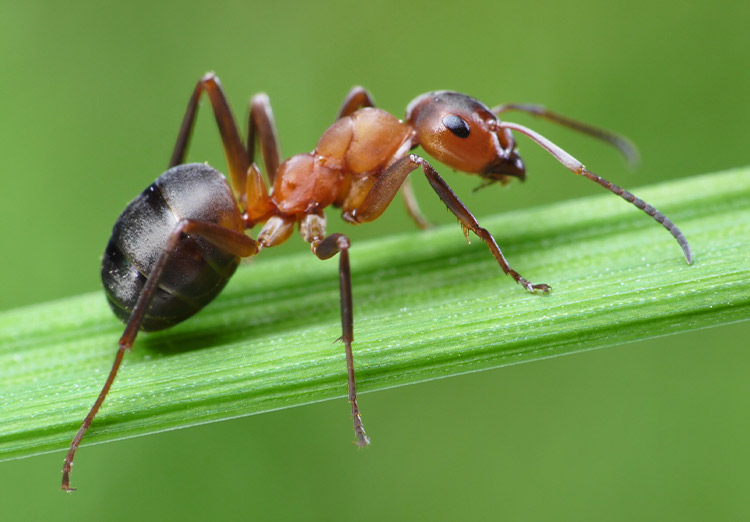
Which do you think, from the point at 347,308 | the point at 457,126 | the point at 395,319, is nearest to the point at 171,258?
the point at 347,308

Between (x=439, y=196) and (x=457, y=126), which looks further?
(x=457, y=126)

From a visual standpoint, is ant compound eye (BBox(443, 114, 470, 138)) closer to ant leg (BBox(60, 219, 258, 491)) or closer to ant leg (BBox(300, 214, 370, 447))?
ant leg (BBox(300, 214, 370, 447))

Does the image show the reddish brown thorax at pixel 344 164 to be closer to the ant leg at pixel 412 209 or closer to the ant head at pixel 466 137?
the ant head at pixel 466 137

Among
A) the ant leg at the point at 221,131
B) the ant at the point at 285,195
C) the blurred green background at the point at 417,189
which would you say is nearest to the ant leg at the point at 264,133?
the ant at the point at 285,195

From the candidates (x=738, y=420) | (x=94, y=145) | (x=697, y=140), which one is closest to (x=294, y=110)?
(x=94, y=145)

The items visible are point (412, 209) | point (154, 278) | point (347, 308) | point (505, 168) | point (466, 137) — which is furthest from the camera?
point (412, 209)

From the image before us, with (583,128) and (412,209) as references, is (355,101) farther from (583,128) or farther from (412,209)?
(583,128)

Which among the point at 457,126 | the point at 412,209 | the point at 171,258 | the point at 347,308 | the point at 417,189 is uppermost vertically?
the point at 457,126

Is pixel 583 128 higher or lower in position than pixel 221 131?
lower
